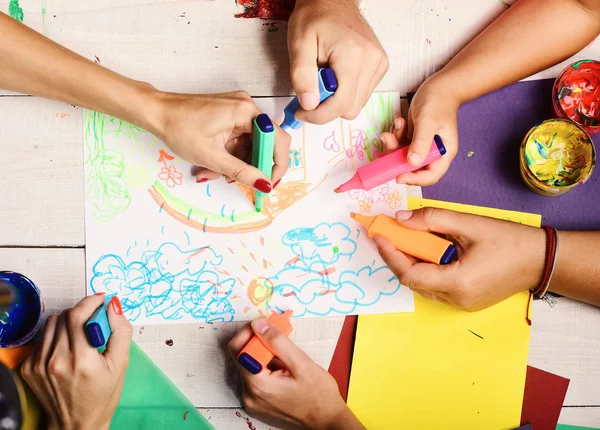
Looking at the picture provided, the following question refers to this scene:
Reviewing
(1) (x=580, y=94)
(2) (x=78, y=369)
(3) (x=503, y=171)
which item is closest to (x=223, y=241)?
(2) (x=78, y=369)

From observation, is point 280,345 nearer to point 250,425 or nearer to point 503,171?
point 250,425

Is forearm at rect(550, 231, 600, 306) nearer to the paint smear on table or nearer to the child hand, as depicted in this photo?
the child hand

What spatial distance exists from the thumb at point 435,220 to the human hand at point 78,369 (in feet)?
1.26

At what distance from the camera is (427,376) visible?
2.30ft

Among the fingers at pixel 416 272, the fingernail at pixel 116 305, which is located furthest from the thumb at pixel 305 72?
the fingernail at pixel 116 305

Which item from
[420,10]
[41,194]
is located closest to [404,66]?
[420,10]

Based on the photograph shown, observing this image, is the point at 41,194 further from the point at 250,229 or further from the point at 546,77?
the point at 546,77

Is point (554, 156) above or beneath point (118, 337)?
above

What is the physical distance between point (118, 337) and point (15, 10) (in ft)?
1.56

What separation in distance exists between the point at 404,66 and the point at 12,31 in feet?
1.66

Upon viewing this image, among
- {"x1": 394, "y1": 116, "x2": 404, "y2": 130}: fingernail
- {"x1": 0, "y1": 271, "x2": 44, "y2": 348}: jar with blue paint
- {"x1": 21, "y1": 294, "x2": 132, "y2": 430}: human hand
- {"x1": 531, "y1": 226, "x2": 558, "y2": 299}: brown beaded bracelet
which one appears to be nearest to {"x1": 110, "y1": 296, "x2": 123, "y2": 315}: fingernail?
{"x1": 21, "y1": 294, "x2": 132, "y2": 430}: human hand

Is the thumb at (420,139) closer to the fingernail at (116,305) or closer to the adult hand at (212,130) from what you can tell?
the adult hand at (212,130)

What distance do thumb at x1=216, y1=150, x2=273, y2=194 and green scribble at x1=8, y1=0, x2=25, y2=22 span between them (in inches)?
14.7

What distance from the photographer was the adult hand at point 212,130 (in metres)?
0.63
